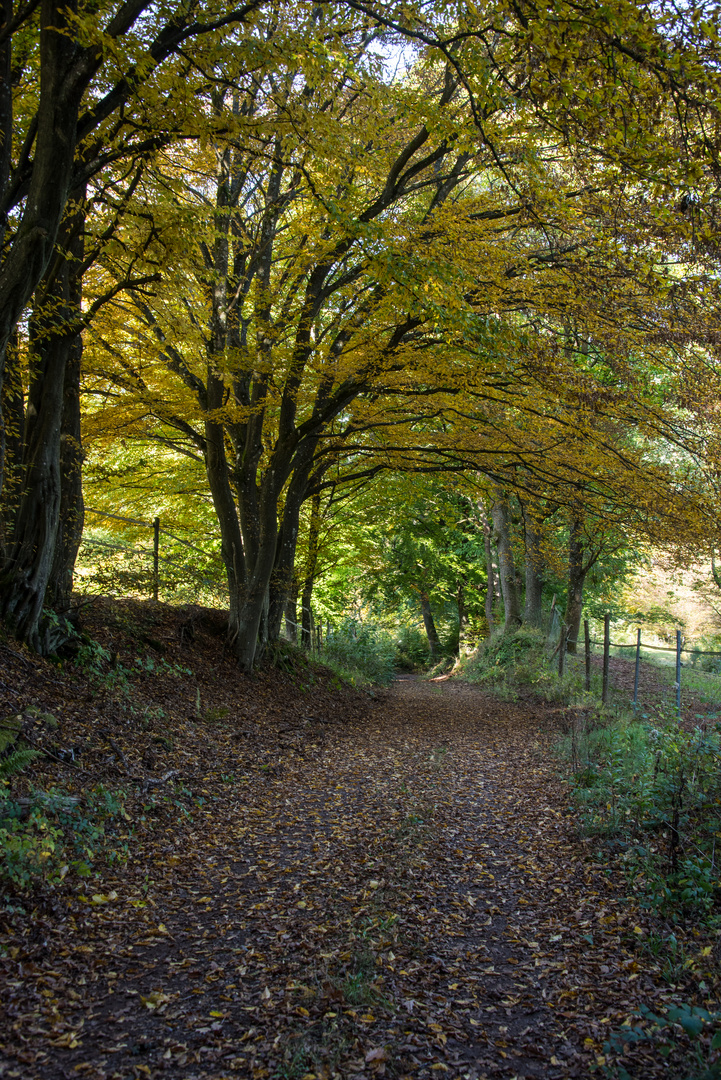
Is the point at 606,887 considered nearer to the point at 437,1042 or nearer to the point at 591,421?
the point at 437,1042

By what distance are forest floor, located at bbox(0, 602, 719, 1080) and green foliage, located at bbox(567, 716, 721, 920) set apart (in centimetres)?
20

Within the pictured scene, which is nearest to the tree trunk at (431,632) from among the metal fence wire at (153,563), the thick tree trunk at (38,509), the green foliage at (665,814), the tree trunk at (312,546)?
the tree trunk at (312,546)

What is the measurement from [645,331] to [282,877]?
738cm

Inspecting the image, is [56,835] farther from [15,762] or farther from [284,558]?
[284,558]

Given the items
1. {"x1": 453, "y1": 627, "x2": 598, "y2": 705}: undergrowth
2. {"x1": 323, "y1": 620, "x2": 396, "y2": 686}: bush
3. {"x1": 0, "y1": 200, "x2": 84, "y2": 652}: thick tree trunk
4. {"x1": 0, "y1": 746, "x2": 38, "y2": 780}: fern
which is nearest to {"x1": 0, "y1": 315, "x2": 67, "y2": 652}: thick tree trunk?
{"x1": 0, "y1": 200, "x2": 84, "y2": 652}: thick tree trunk

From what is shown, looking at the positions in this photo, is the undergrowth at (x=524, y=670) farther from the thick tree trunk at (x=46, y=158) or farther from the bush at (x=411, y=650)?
the thick tree trunk at (x=46, y=158)

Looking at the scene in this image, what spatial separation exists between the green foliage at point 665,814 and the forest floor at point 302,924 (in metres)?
0.20

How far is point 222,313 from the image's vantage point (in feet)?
32.6

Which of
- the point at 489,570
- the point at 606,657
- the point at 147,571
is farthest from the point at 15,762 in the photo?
the point at 489,570

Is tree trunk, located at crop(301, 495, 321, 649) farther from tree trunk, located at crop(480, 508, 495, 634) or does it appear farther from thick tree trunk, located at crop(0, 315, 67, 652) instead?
thick tree trunk, located at crop(0, 315, 67, 652)

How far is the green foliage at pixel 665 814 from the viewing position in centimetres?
388

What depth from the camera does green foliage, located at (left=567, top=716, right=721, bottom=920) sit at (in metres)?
3.88

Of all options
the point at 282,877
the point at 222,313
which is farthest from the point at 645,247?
the point at 282,877

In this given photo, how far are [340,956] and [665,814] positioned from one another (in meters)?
2.62
